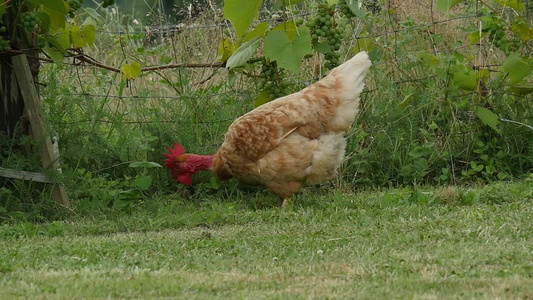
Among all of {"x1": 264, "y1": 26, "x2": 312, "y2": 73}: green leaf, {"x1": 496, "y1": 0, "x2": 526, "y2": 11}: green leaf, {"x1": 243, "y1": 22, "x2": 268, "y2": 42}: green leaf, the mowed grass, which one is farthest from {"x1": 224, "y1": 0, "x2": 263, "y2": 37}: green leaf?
{"x1": 496, "y1": 0, "x2": 526, "y2": 11}: green leaf

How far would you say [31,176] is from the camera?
6746 mm

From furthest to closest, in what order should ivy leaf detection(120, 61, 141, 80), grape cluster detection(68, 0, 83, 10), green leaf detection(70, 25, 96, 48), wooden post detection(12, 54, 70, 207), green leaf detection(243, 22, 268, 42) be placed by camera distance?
ivy leaf detection(120, 61, 141, 80), green leaf detection(70, 25, 96, 48), wooden post detection(12, 54, 70, 207), green leaf detection(243, 22, 268, 42), grape cluster detection(68, 0, 83, 10)

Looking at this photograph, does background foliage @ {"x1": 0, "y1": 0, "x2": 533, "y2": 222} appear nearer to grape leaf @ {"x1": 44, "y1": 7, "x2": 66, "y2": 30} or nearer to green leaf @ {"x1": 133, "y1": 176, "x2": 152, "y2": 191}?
green leaf @ {"x1": 133, "y1": 176, "x2": 152, "y2": 191}

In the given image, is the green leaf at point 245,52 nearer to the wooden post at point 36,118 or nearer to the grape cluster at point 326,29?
the grape cluster at point 326,29

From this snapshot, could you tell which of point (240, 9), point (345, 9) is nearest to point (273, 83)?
point (345, 9)

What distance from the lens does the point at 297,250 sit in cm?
496

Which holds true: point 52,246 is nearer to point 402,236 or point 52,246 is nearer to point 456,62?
point 402,236

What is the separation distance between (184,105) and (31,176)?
1993 mm

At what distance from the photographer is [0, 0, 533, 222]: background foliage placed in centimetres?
731

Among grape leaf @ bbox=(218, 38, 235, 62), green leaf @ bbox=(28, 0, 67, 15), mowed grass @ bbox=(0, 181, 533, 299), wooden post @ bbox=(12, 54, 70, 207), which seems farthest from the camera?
grape leaf @ bbox=(218, 38, 235, 62)

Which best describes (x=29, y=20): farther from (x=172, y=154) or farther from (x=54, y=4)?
(x=172, y=154)

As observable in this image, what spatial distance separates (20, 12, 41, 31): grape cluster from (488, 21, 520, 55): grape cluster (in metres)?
3.86

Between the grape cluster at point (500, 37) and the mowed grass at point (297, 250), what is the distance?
126 centimetres

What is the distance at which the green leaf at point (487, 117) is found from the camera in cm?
764
